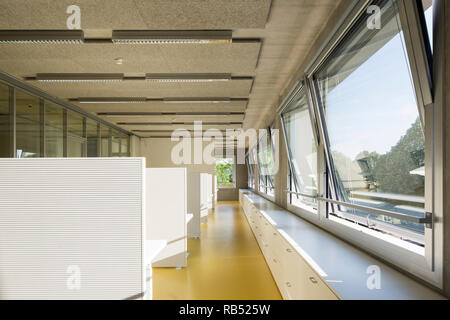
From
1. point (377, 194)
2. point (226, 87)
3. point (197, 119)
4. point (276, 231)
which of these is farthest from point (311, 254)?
point (197, 119)

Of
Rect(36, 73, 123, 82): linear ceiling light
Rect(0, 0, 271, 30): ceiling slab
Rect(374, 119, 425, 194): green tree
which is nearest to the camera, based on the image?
Rect(374, 119, 425, 194): green tree

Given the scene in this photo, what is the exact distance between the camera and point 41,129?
5.99 m

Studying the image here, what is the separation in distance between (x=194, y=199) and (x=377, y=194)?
465 centimetres

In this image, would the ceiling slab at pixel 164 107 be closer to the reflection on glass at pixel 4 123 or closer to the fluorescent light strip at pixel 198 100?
the fluorescent light strip at pixel 198 100

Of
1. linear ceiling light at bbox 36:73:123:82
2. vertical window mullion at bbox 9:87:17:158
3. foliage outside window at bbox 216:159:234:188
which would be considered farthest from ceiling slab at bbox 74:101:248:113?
foliage outside window at bbox 216:159:234:188

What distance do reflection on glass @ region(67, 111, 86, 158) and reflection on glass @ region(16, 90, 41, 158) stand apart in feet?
3.86

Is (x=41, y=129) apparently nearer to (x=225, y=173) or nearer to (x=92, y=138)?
(x=92, y=138)

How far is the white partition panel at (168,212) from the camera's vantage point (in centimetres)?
451

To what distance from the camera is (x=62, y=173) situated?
1.66m

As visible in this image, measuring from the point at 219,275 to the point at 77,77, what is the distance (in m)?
3.79

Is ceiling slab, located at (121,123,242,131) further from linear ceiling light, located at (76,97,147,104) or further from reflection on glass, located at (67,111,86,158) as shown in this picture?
linear ceiling light, located at (76,97,147,104)

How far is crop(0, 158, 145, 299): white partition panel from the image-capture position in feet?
5.40

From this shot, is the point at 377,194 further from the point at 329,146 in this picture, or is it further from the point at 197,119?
the point at 197,119
